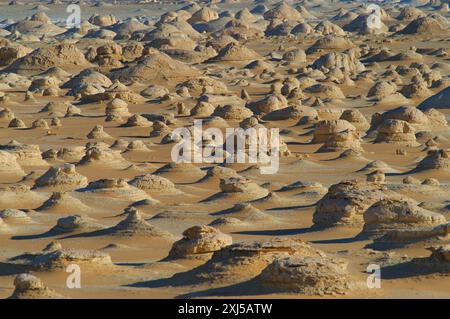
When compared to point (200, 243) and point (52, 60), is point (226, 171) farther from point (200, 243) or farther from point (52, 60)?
point (52, 60)

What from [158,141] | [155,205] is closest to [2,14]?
[158,141]

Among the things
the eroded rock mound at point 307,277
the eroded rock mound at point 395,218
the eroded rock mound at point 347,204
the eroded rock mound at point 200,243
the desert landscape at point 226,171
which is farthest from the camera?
the eroded rock mound at point 347,204

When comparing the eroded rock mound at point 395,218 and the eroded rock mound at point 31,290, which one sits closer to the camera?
the eroded rock mound at point 31,290

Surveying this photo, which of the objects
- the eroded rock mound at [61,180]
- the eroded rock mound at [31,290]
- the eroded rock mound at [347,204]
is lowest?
the eroded rock mound at [61,180]

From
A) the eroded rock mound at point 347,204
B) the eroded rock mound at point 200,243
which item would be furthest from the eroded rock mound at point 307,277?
the eroded rock mound at point 347,204

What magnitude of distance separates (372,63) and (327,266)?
34718 millimetres

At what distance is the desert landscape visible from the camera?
11.8 m

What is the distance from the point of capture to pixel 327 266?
35.6 feet

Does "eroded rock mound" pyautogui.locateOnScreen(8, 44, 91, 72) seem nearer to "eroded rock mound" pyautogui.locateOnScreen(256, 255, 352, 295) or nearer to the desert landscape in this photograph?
the desert landscape

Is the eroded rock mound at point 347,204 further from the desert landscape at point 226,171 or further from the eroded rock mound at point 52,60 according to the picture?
the eroded rock mound at point 52,60

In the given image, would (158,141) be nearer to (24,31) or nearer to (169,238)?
(169,238)

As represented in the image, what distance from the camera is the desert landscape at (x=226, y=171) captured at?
1175 cm

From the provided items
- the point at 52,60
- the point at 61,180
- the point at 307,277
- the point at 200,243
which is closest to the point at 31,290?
the point at 307,277

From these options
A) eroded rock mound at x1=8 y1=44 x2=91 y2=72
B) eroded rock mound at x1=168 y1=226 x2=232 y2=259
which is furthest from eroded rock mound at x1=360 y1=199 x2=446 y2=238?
eroded rock mound at x1=8 y1=44 x2=91 y2=72
